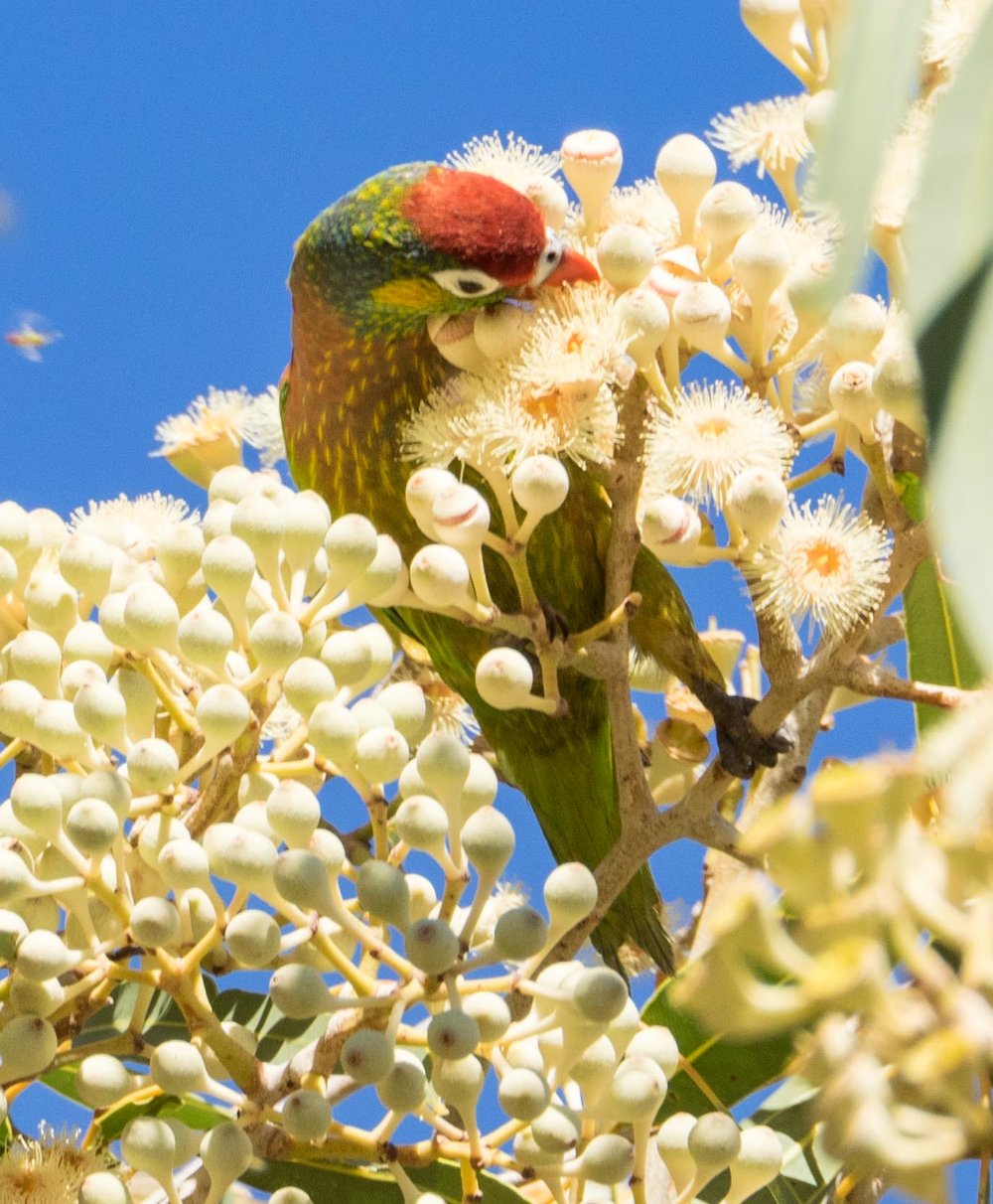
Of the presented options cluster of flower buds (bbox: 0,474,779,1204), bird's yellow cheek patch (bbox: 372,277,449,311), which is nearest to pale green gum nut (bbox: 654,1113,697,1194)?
cluster of flower buds (bbox: 0,474,779,1204)

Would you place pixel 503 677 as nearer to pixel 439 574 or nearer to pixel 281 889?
pixel 439 574

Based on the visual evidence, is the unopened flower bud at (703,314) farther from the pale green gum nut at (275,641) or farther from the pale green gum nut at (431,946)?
the pale green gum nut at (431,946)

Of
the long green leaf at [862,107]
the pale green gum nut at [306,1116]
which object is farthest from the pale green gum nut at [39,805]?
the long green leaf at [862,107]

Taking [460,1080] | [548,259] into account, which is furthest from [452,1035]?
[548,259]

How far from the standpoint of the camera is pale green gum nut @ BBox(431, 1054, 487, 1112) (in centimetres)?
91

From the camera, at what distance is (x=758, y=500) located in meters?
1.12

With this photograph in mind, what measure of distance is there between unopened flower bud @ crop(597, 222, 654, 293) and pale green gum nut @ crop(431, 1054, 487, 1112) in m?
0.60

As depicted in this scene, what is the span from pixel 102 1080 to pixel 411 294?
99 cm

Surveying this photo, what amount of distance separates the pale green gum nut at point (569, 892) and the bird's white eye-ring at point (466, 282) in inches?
29.1

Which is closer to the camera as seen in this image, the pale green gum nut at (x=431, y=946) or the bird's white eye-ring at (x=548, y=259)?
the pale green gum nut at (x=431, y=946)

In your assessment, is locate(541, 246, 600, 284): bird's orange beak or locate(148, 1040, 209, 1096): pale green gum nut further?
locate(541, 246, 600, 284): bird's orange beak

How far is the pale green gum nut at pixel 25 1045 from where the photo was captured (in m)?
0.93

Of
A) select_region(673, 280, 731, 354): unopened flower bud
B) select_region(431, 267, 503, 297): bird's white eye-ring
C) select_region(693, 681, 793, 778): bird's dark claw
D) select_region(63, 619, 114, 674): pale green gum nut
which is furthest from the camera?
select_region(431, 267, 503, 297): bird's white eye-ring

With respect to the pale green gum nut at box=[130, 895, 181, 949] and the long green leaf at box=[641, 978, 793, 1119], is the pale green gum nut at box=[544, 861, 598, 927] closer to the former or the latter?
the pale green gum nut at box=[130, 895, 181, 949]
